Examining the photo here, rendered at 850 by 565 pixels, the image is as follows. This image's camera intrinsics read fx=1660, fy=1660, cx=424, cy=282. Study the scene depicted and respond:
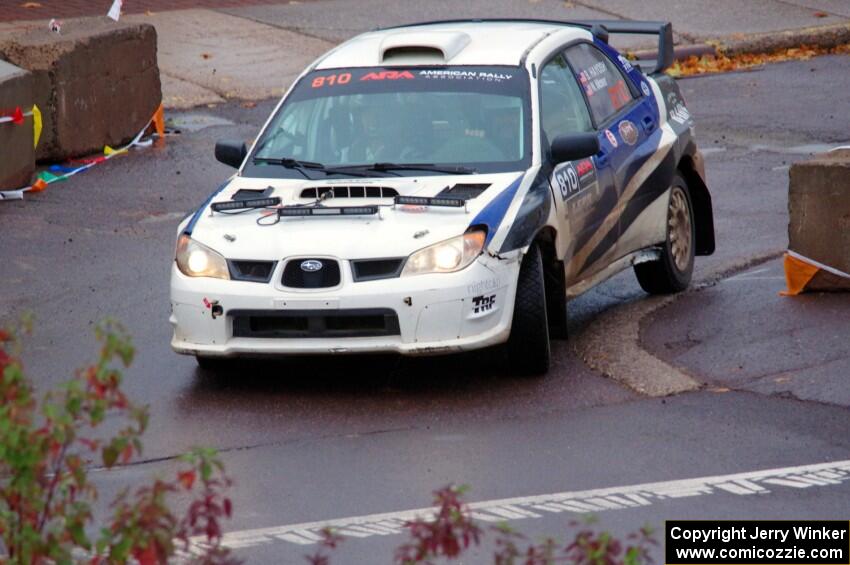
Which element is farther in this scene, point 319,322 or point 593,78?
point 593,78

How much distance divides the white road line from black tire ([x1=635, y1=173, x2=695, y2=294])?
317 centimetres

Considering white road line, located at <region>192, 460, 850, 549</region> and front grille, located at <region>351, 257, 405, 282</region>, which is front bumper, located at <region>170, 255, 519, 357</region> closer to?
front grille, located at <region>351, 257, 405, 282</region>

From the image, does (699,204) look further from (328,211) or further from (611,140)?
(328,211)

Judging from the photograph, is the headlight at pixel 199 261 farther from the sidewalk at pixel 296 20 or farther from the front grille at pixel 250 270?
the sidewalk at pixel 296 20

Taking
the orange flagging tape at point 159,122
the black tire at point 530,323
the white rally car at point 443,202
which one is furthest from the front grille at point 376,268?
the orange flagging tape at point 159,122

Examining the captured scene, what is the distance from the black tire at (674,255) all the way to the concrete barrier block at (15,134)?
5498 mm

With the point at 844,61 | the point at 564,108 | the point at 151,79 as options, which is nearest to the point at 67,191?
the point at 151,79

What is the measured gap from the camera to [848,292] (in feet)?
31.7

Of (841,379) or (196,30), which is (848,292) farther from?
(196,30)

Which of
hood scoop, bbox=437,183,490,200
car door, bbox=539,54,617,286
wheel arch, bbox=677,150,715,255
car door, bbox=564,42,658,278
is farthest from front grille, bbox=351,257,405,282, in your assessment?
wheel arch, bbox=677,150,715,255

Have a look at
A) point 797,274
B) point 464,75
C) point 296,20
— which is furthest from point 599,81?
point 296,20

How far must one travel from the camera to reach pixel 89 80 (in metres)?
14.5

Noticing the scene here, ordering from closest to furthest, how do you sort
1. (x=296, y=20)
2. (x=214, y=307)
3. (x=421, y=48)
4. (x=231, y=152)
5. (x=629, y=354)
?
(x=214, y=307), (x=629, y=354), (x=231, y=152), (x=421, y=48), (x=296, y=20)

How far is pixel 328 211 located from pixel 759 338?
249cm
